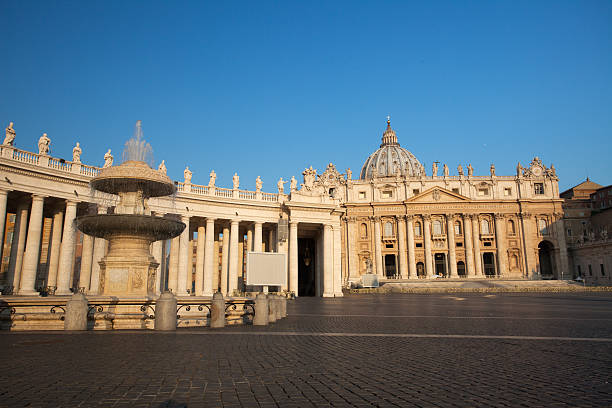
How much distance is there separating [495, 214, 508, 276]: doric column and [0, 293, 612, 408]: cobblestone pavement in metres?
76.3

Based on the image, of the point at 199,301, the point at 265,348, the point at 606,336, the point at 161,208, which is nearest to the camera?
the point at 265,348

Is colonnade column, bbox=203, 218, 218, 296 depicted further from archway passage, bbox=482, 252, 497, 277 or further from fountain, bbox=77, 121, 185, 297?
archway passage, bbox=482, 252, 497, 277

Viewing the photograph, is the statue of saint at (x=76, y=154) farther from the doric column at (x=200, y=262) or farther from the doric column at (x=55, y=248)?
the doric column at (x=200, y=262)

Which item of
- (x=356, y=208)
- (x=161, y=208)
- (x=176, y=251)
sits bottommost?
(x=176, y=251)

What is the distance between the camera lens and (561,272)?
8288 centimetres

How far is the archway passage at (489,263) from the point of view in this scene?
285ft

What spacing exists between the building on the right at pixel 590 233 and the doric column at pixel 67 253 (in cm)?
7800

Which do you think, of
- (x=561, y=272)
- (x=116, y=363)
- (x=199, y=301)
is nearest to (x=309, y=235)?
(x=199, y=301)

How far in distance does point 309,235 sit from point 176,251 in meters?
17.1

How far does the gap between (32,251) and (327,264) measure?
2472cm

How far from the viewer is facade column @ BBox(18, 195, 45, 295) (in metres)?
26.1

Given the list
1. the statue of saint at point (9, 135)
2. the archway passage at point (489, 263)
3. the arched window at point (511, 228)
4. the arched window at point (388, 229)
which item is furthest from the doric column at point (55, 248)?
the arched window at point (511, 228)

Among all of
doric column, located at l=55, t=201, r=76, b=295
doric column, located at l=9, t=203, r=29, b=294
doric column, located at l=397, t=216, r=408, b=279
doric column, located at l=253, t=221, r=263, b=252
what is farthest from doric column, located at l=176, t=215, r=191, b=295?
doric column, located at l=397, t=216, r=408, b=279

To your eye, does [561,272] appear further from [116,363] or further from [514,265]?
[116,363]
